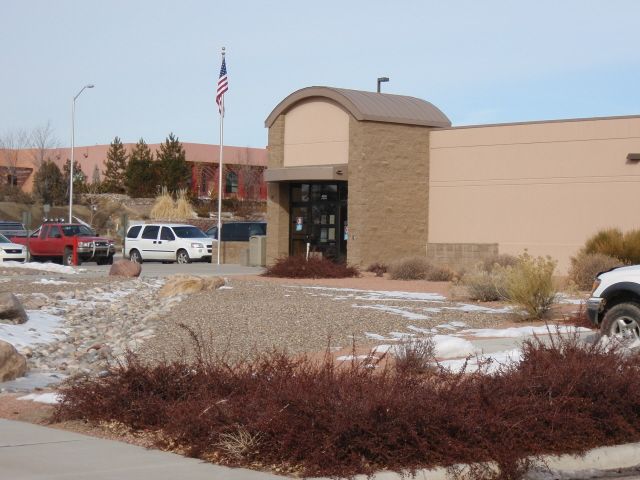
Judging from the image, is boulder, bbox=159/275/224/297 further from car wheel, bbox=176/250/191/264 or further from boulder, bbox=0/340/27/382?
car wheel, bbox=176/250/191/264

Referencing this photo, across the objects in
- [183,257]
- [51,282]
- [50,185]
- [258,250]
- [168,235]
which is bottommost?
[51,282]

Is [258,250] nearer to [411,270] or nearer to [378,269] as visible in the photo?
[378,269]

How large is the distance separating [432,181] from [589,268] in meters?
11.5

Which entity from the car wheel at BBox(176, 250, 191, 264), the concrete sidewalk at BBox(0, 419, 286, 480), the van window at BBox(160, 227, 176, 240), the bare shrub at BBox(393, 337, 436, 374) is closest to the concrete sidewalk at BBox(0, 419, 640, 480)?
the concrete sidewalk at BBox(0, 419, 286, 480)

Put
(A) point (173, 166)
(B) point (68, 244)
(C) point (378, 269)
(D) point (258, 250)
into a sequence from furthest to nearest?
1. (A) point (173, 166)
2. (B) point (68, 244)
3. (D) point (258, 250)
4. (C) point (378, 269)

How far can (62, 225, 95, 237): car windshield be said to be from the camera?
4452 cm

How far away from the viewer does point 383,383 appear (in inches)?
383

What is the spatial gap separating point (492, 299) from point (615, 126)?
11.1 meters

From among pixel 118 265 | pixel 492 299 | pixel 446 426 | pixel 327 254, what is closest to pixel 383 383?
pixel 446 426

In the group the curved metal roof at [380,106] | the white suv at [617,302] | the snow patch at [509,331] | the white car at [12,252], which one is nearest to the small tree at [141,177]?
the white car at [12,252]

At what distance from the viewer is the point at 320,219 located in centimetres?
4053

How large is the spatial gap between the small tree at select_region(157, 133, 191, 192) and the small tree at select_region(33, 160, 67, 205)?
284 inches

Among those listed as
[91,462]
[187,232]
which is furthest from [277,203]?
[91,462]

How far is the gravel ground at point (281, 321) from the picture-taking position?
55.2 ft
